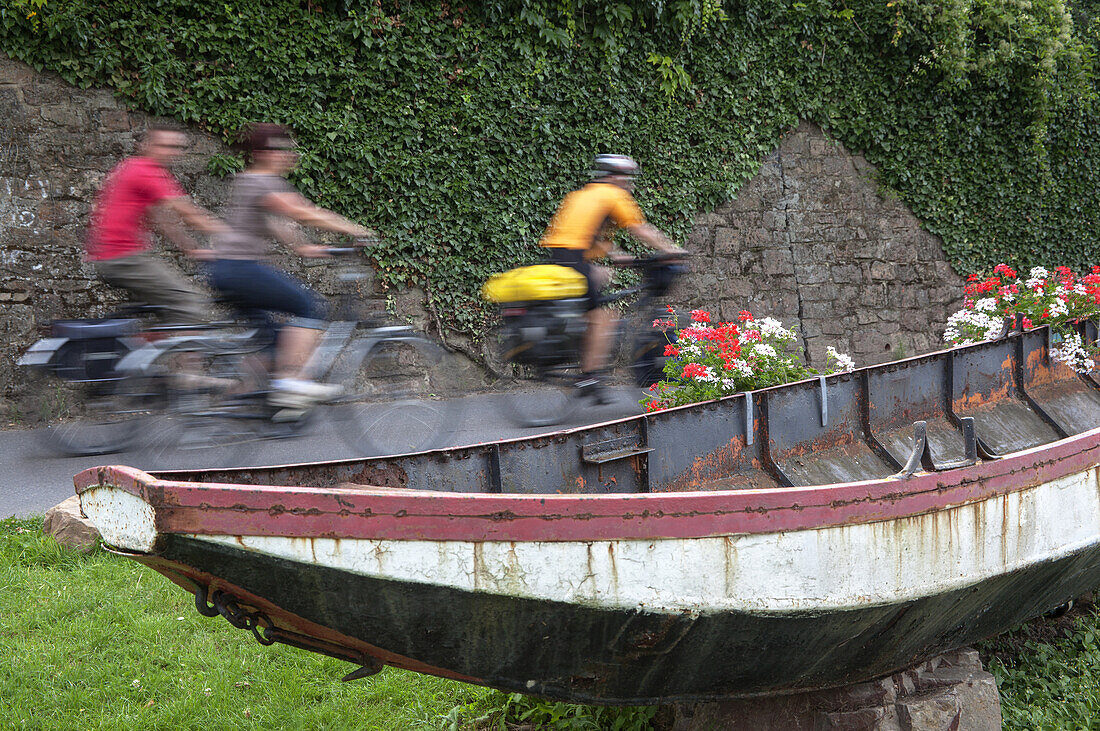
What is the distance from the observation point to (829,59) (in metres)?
10.6

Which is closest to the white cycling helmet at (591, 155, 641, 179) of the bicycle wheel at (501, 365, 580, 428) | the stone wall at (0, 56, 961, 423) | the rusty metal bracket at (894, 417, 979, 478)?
the bicycle wheel at (501, 365, 580, 428)

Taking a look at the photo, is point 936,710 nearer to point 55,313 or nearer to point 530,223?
point 530,223

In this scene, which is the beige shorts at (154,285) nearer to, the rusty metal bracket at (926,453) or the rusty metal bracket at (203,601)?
the rusty metal bracket at (203,601)

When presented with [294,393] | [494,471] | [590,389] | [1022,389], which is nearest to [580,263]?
[590,389]

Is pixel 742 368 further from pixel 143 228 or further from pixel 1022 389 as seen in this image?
pixel 143 228

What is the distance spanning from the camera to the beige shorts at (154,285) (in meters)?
4.18

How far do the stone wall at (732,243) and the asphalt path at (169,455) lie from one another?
0.82 metres

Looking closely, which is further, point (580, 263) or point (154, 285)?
point (580, 263)

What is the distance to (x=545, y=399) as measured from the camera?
5.48m

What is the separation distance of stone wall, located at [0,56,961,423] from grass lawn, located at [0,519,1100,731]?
306 centimetres

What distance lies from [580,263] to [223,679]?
3.15m

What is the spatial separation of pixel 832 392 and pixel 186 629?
385 cm

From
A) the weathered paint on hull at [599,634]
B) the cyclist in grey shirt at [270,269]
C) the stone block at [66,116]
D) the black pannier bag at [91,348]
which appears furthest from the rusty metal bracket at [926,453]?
the stone block at [66,116]

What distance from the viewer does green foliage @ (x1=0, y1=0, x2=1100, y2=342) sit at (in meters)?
7.39
